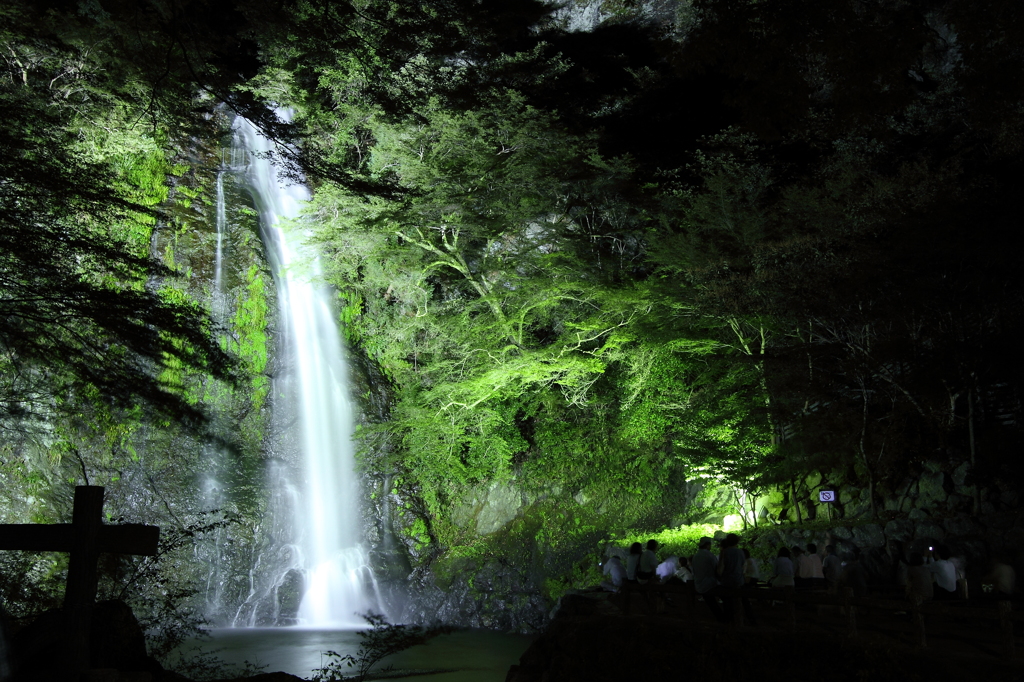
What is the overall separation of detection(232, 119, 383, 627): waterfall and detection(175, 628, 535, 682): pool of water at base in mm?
1927

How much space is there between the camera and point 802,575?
34.3 feet

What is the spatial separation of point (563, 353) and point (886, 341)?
301 inches

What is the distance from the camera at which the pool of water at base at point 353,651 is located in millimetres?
13484

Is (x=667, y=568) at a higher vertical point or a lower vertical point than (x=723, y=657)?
higher

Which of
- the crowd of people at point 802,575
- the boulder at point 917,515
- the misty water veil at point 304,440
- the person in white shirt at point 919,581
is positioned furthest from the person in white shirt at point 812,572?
the misty water veil at point 304,440

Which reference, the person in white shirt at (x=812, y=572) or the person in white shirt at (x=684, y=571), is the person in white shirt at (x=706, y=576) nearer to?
the person in white shirt at (x=812, y=572)

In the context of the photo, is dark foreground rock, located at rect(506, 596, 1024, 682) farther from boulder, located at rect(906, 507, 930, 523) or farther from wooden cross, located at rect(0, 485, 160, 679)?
boulder, located at rect(906, 507, 930, 523)

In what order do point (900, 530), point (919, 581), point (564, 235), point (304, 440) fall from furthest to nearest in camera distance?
1. point (564, 235)
2. point (304, 440)
3. point (900, 530)
4. point (919, 581)

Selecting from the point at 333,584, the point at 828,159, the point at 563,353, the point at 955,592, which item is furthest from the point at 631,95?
the point at 955,592

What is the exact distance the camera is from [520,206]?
20984 mm

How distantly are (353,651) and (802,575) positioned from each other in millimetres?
8905

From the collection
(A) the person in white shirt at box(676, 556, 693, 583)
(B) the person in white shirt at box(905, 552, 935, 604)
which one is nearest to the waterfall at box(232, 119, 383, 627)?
(A) the person in white shirt at box(676, 556, 693, 583)

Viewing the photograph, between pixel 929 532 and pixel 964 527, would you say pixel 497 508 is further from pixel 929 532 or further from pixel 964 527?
pixel 964 527

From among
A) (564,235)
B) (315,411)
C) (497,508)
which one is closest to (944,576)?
(497,508)
